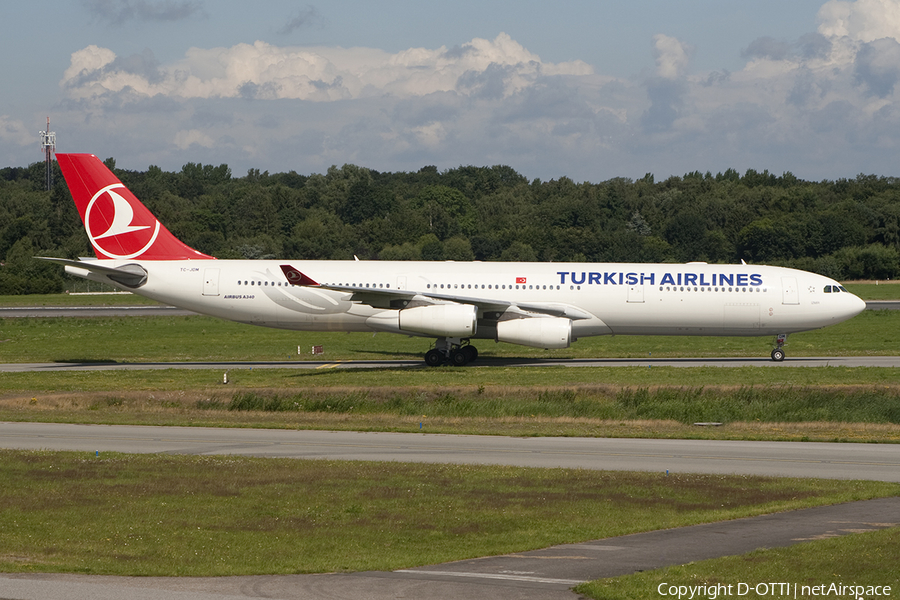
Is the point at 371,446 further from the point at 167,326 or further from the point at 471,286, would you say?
the point at 167,326

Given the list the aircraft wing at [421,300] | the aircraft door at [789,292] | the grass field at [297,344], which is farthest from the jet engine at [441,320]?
the aircraft door at [789,292]

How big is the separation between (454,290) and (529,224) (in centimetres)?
9436

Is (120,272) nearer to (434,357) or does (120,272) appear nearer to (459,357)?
(434,357)

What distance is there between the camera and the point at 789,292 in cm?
3850

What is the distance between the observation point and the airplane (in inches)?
1507

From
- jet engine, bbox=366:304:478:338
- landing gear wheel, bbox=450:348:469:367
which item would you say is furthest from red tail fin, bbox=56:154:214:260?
landing gear wheel, bbox=450:348:469:367

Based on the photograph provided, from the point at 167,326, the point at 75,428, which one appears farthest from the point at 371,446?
the point at 167,326

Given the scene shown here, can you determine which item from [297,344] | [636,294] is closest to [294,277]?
[297,344]

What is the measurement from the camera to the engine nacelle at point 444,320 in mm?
36125

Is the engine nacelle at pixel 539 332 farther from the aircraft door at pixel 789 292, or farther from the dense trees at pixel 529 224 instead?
the dense trees at pixel 529 224

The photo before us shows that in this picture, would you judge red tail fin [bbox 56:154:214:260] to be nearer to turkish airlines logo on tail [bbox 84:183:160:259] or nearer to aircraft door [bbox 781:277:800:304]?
turkish airlines logo on tail [bbox 84:183:160:259]

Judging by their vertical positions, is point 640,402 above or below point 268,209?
below

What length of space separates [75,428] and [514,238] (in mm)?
97456

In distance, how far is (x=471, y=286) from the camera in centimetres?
3891
